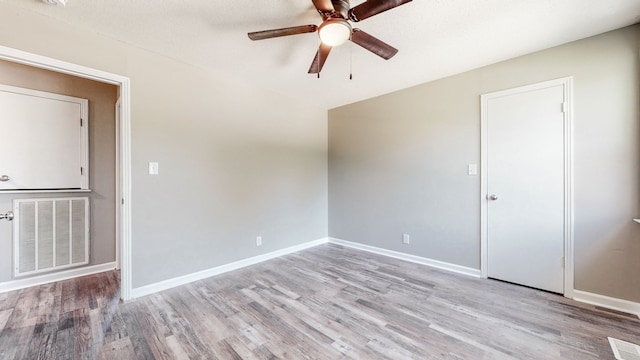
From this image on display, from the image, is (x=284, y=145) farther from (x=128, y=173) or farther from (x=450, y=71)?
(x=450, y=71)

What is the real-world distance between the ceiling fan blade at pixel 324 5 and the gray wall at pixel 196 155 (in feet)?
6.07

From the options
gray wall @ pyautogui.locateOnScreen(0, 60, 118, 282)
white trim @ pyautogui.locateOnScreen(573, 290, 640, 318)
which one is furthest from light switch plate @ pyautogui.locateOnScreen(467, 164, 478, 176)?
gray wall @ pyautogui.locateOnScreen(0, 60, 118, 282)

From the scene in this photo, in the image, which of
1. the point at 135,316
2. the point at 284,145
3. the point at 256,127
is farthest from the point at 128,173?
the point at 284,145

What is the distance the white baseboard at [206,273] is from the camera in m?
2.46

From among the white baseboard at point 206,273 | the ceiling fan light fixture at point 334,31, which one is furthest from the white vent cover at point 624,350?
the white baseboard at point 206,273

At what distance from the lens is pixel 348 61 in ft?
8.80

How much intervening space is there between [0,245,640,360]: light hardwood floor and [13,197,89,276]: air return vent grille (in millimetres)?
263

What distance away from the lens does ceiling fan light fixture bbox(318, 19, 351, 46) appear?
1.63 meters

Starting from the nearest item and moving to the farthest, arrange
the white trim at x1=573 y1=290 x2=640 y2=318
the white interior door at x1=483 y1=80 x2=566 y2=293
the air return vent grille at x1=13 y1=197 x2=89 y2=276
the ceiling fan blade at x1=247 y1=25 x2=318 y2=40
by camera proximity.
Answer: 1. the ceiling fan blade at x1=247 y1=25 x2=318 y2=40
2. the white trim at x1=573 y1=290 x2=640 y2=318
3. the white interior door at x1=483 y1=80 x2=566 y2=293
4. the air return vent grille at x1=13 y1=197 x2=89 y2=276

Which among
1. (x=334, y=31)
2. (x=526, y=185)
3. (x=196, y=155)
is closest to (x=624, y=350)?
(x=526, y=185)

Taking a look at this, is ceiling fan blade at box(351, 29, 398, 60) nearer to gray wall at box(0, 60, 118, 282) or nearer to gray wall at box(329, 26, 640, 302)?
gray wall at box(329, 26, 640, 302)

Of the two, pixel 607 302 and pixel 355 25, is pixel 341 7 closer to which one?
pixel 355 25

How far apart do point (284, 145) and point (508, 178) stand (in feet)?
9.38

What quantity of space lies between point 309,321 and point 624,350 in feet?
7.00
